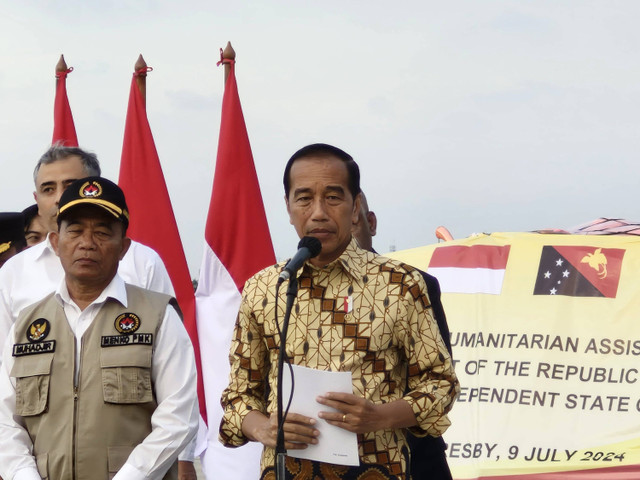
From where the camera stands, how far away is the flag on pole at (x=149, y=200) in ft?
22.0

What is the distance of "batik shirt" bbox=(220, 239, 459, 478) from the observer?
2.62m

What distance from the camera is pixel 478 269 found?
737 cm

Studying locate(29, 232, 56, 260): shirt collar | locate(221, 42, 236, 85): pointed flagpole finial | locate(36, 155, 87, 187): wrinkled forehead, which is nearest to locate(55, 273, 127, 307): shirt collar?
locate(29, 232, 56, 260): shirt collar

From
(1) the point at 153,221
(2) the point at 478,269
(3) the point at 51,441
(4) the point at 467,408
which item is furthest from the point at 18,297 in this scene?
(2) the point at 478,269

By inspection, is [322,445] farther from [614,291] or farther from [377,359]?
[614,291]

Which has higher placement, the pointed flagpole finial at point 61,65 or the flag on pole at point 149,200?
the pointed flagpole finial at point 61,65

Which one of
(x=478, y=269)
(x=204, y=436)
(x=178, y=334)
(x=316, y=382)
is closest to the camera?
(x=316, y=382)

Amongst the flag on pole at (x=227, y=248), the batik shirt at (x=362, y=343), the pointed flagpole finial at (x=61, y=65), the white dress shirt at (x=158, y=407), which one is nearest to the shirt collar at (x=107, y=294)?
the white dress shirt at (x=158, y=407)

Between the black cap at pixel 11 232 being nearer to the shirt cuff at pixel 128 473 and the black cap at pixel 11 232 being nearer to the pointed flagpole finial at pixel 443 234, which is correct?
the shirt cuff at pixel 128 473

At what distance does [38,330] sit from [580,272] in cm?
495

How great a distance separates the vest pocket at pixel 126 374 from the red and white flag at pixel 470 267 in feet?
15.1

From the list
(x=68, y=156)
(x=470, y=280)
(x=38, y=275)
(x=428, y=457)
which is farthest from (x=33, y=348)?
(x=470, y=280)

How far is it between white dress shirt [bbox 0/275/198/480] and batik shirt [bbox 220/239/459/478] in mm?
260

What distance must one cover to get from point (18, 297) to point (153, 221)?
3.27m
